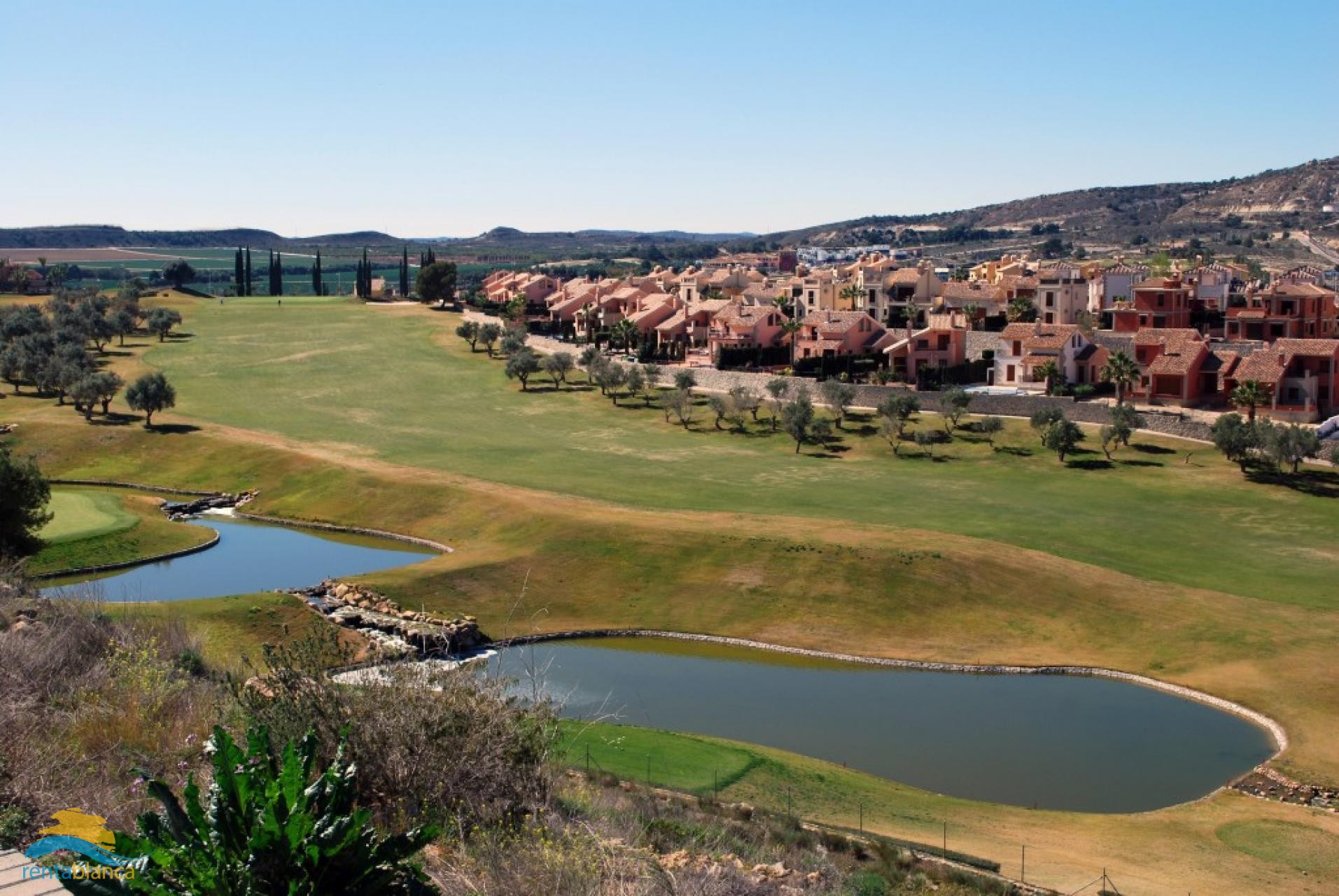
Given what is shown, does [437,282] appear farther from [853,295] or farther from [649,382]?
[649,382]

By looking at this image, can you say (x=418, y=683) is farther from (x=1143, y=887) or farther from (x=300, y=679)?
(x=1143, y=887)

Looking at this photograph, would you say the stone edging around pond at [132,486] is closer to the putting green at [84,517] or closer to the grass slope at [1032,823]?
the putting green at [84,517]

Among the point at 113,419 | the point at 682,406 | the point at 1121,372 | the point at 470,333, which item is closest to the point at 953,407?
the point at 1121,372

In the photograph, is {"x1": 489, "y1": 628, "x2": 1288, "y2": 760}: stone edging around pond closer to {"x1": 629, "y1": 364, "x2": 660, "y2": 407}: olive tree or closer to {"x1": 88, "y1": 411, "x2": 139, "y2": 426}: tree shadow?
{"x1": 629, "y1": 364, "x2": 660, "y2": 407}: olive tree

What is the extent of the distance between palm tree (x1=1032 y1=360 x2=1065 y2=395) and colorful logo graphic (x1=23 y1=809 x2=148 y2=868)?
229ft

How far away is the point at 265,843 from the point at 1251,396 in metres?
66.4

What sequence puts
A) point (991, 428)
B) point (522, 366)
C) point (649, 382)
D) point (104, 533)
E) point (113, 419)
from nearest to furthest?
point (104, 533) → point (991, 428) → point (113, 419) → point (649, 382) → point (522, 366)

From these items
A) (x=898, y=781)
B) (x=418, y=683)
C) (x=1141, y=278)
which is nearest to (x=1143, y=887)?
(x=898, y=781)

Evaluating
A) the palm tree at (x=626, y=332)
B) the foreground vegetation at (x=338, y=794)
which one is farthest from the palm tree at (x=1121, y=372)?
the foreground vegetation at (x=338, y=794)

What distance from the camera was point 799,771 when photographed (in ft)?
97.3

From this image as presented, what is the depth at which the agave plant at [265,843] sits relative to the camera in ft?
33.8

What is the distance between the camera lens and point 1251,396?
222ft

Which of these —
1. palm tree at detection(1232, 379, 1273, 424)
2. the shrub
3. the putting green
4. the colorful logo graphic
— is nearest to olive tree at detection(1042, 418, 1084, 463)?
palm tree at detection(1232, 379, 1273, 424)

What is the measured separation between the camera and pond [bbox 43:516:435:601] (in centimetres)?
4781
